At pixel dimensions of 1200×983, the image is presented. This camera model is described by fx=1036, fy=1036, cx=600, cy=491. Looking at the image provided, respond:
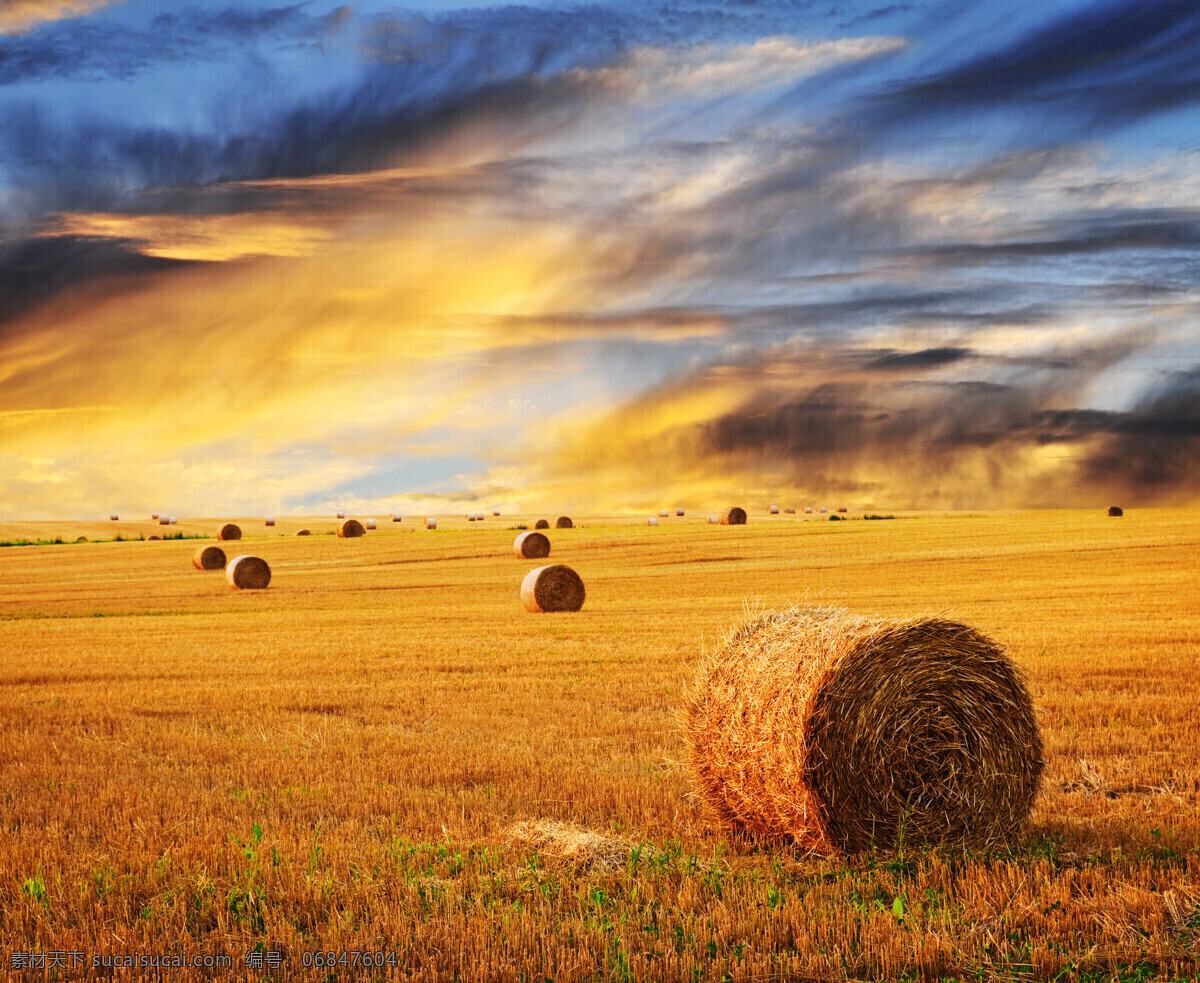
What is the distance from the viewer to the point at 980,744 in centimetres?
798

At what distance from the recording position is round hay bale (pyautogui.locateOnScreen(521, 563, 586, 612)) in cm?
2775

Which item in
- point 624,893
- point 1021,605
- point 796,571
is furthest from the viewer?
point 796,571

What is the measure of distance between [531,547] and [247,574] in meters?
12.8

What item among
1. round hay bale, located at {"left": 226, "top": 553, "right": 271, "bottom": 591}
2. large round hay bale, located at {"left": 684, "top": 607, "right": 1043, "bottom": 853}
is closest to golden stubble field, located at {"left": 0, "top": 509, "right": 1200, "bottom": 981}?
large round hay bale, located at {"left": 684, "top": 607, "right": 1043, "bottom": 853}

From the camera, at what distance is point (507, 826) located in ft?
26.2

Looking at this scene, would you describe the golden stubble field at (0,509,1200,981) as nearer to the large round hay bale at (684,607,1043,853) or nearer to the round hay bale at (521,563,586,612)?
the large round hay bale at (684,607,1043,853)

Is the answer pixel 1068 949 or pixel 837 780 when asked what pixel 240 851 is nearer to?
A: pixel 837 780

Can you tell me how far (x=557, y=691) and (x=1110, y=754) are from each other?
22.8 feet

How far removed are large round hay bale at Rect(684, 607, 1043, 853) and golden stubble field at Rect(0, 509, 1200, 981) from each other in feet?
0.96

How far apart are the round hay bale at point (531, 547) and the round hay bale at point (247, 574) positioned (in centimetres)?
1149

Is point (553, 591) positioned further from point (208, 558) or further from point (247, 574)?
point (208, 558)

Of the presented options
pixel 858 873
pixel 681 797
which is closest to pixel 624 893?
pixel 858 873

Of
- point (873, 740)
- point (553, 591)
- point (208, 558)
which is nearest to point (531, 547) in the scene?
point (208, 558)

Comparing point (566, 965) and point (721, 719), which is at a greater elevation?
point (721, 719)
